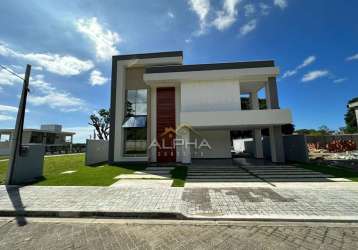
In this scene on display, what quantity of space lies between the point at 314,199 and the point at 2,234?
829 cm

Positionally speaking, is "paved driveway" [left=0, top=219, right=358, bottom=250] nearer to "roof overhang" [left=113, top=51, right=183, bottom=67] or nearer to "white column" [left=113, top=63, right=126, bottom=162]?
"white column" [left=113, top=63, right=126, bottom=162]

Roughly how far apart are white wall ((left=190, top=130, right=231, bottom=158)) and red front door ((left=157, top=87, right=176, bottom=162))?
3.05 metres

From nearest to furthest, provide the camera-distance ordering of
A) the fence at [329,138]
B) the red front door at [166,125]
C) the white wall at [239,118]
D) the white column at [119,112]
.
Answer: the white wall at [239,118]
the red front door at [166,125]
the white column at [119,112]
the fence at [329,138]

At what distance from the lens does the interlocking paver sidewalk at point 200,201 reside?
4797 millimetres

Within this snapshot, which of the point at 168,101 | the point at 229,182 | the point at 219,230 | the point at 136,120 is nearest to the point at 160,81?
the point at 168,101

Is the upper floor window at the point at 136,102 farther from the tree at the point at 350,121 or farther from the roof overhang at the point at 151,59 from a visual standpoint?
the tree at the point at 350,121

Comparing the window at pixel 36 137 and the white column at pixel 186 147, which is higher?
the window at pixel 36 137

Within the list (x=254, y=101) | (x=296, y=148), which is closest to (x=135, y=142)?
(x=254, y=101)

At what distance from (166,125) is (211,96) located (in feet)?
15.4

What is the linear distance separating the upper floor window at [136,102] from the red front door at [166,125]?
1.47 m

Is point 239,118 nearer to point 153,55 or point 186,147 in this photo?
point 186,147

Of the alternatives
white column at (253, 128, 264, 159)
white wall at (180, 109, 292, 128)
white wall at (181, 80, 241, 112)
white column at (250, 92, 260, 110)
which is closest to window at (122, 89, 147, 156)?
white wall at (181, 80, 241, 112)

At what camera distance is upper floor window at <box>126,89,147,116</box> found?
56.4 feet

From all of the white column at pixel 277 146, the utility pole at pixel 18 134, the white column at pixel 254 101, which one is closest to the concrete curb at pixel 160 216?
the utility pole at pixel 18 134
